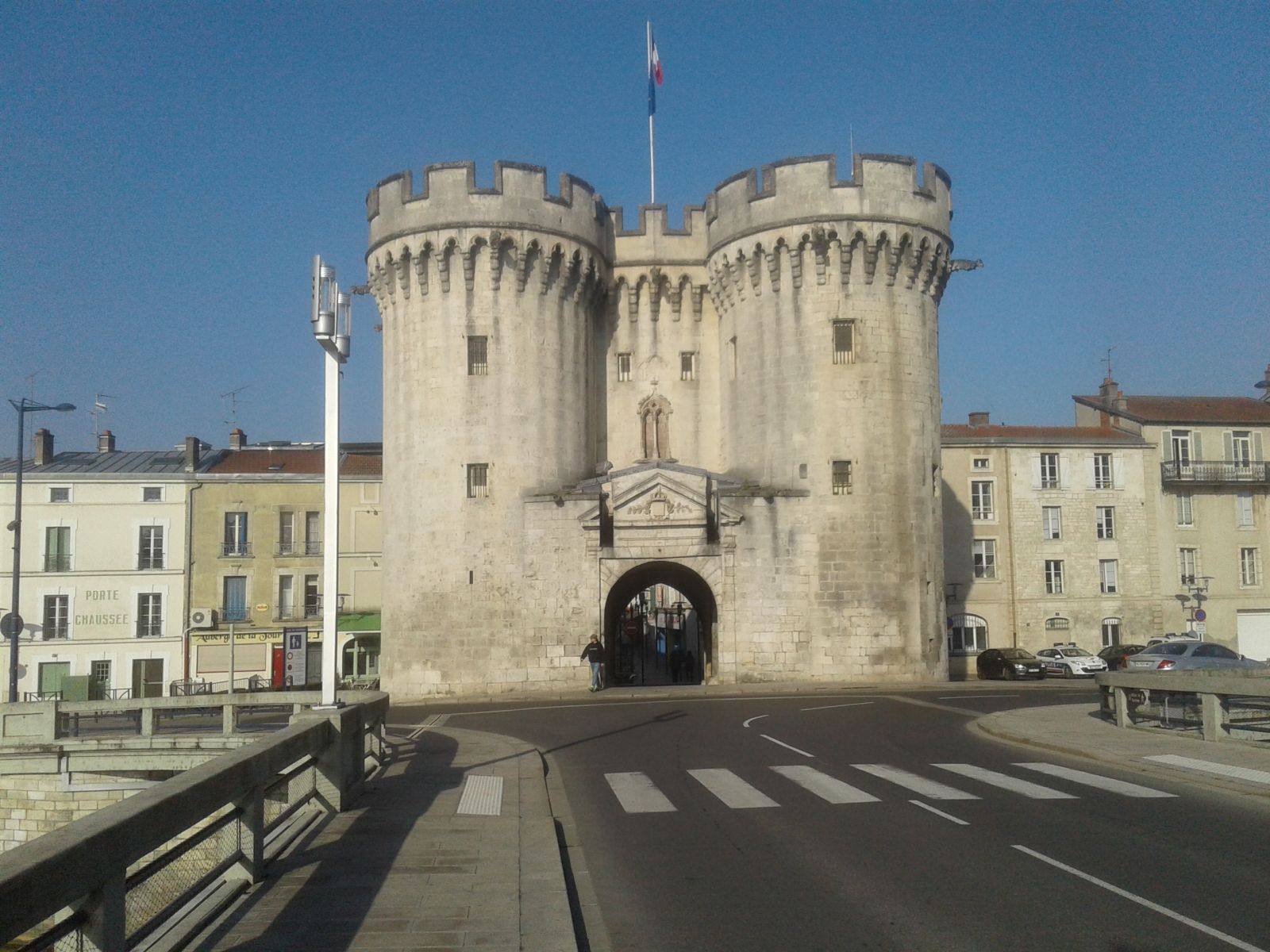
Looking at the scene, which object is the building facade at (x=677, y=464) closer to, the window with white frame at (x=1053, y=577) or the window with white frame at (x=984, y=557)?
the window with white frame at (x=984, y=557)

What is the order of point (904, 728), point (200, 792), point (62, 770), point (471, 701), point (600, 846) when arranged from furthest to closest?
point (471, 701) < point (904, 728) < point (62, 770) < point (600, 846) < point (200, 792)

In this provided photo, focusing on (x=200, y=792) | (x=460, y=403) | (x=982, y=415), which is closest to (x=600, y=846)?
(x=200, y=792)

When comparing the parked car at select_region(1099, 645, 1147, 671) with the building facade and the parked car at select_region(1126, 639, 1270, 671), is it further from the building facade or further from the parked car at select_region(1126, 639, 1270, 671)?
the parked car at select_region(1126, 639, 1270, 671)

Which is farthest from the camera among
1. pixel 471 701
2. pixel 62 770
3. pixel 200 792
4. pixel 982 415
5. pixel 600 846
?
pixel 982 415

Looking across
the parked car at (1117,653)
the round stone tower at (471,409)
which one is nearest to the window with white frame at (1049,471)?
the parked car at (1117,653)

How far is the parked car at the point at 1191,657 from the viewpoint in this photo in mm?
29319

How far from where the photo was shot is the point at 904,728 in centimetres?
2064

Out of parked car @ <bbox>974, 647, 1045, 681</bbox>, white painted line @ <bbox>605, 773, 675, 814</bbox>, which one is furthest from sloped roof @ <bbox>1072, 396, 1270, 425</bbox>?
white painted line @ <bbox>605, 773, 675, 814</bbox>

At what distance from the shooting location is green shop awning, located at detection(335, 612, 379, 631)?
47719mm

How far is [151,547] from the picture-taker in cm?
4688

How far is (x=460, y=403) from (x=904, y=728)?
19591 millimetres

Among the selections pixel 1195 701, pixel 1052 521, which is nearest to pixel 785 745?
pixel 1195 701

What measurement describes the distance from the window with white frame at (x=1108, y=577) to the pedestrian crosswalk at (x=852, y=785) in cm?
3665

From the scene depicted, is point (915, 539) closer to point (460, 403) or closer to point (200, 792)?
point (460, 403)
